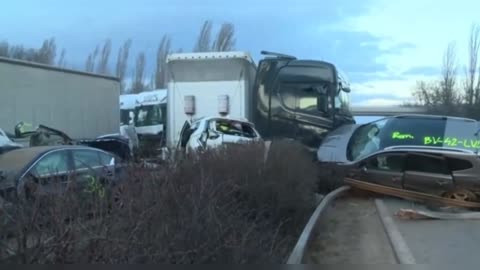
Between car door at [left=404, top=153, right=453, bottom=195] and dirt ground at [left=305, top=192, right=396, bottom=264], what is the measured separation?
38.2 inches

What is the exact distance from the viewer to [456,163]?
14.0 metres

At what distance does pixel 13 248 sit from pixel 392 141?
12.1m

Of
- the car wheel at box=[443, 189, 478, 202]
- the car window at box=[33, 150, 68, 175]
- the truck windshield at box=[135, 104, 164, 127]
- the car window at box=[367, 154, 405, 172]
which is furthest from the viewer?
the truck windshield at box=[135, 104, 164, 127]

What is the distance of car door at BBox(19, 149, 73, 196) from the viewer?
5.83 m

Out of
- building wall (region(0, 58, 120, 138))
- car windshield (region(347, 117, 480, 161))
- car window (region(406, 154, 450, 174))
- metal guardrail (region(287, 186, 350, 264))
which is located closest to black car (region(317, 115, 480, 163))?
car windshield (region(347, 117, 480, 161))

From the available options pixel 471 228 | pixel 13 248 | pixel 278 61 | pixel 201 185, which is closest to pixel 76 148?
pixel 201 185

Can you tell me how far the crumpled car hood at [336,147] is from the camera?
52.9 feet

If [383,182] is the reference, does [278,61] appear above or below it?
above

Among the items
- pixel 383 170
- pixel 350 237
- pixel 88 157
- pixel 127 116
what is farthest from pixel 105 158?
pixel 127 116

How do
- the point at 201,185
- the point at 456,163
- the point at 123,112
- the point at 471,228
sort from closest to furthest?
the point at 201,185, the point at 471,228, the point at 456,163, the point at 123,112

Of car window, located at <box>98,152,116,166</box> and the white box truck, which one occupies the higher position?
the white box truck

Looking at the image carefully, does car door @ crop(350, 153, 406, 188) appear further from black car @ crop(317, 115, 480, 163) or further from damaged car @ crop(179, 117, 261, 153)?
damaged car @ crop(179, 117, 261, 153)

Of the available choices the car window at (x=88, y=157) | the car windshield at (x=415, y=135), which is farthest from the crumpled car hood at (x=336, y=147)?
the car window at (x=88, y=157)

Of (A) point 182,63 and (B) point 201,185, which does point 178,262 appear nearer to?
(B) point 201,185
